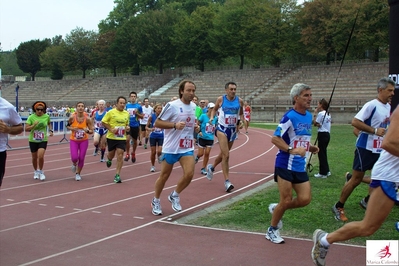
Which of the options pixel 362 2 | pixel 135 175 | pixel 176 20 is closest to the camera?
pixel 135 175

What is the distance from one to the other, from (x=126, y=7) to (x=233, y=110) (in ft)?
307

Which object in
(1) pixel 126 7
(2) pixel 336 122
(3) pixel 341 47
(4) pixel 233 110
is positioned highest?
(1) pixel 126 7

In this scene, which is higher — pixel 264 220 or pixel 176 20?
pixel 176 20

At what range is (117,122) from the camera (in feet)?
41.4

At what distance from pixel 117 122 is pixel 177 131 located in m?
4.28

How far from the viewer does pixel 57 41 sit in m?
115

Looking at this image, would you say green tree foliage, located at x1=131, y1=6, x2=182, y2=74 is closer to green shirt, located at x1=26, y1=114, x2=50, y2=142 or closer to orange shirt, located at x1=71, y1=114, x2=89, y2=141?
orange shirt, located at x1=71, y1=114, x2=89, y2=141

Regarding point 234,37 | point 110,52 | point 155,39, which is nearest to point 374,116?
point 234,37

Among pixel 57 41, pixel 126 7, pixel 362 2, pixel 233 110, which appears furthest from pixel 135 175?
pixel 57 41

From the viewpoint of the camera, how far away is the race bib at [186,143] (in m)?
8.67

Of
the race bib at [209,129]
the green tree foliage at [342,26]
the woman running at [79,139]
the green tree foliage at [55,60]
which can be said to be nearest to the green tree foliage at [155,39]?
the green tree foliage at [55,60]

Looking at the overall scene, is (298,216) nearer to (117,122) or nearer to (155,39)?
(117,122)

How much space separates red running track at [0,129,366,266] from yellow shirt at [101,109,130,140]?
1.13m

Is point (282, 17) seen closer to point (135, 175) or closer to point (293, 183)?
point (135, 175)
